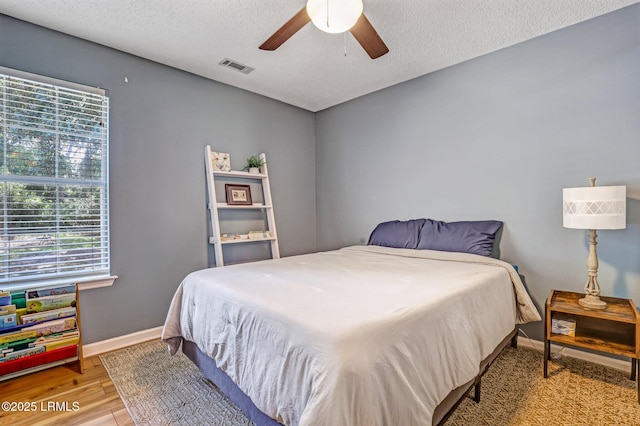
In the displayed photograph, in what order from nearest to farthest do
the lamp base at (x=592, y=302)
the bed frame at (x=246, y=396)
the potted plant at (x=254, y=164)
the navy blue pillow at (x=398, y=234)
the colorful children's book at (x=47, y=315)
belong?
1. the bed frame at (x=246, y=396)
2. the lamp base at (x=592, y=302)
3. the colorful children's book at (x=47, y=315)
4. the navy blue pillow at (x=398, y=234)
5. the potted plant at (x=254, y=164)

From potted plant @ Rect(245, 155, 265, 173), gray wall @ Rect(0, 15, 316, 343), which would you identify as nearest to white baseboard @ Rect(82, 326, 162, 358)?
gray wall @ Rect(0, 15, 316, 343)

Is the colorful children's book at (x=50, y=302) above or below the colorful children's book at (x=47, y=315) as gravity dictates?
above

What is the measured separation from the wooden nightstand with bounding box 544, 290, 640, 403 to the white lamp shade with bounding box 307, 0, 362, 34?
7.33 feet

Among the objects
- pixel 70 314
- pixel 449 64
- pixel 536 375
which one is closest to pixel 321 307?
pixel 536 375

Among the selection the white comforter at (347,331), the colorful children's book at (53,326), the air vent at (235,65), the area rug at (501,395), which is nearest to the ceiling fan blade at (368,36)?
Answer: the air vent at (235,65)

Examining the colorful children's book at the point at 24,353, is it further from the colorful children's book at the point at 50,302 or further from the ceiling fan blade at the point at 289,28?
the ceiling fan blade at the point at 289,28

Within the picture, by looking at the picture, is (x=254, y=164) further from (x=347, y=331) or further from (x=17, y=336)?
(x=347, y=331)

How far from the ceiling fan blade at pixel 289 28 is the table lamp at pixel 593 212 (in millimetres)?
2035

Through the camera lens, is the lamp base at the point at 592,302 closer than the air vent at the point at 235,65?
Yes

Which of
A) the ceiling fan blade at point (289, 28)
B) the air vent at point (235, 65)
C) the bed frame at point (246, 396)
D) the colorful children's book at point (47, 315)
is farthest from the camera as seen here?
the air vent at point (235, 65)

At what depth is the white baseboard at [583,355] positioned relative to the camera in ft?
7.01

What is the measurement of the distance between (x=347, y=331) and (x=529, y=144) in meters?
2.44

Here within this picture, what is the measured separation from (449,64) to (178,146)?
9.13ft

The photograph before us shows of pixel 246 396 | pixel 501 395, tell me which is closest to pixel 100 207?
pixel 246 396
